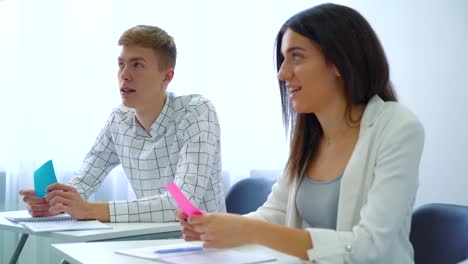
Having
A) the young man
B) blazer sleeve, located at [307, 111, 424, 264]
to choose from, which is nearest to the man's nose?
the young man

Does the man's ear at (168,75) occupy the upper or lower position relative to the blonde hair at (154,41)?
lower

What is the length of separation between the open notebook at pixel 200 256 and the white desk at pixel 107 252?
3 cm

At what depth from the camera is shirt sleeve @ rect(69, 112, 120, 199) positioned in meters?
2.65

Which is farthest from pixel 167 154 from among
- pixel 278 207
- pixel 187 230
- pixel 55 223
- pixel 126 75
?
pixel 187 230

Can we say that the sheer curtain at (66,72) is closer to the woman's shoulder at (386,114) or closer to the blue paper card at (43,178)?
the blue paper card at (43,178)

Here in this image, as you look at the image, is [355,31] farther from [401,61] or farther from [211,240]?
[401,61]

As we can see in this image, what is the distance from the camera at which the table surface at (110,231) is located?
179 cm

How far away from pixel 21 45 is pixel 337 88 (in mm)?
2366

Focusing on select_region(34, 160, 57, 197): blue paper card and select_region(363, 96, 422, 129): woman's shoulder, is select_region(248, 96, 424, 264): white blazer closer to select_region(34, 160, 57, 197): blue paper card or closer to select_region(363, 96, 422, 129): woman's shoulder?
select_region(363, 96, 422, 129): woman's shoulder

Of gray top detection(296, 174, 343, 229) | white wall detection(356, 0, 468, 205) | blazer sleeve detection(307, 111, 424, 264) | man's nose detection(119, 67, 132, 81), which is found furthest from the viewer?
man's nose detection(119, 67, 132, 81)

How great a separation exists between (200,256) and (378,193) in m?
0.45

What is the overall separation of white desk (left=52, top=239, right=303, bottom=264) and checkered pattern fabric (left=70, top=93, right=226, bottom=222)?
48cm

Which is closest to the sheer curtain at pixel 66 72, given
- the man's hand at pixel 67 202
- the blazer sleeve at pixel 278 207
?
the man's hand at pixel 67 202

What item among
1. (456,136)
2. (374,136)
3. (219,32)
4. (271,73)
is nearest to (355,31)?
(374,136)
